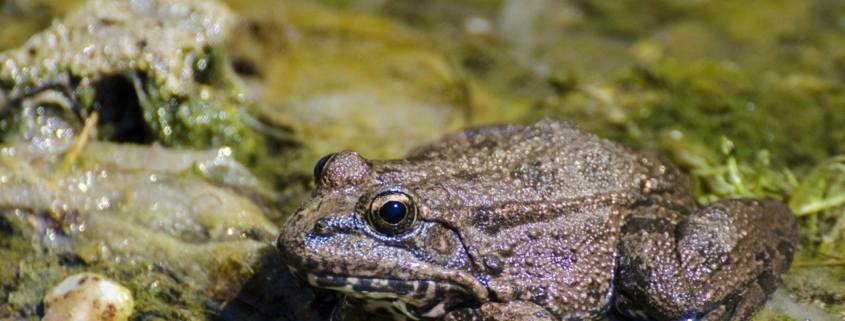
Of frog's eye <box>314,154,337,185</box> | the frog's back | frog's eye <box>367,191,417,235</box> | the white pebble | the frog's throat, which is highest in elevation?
the frog's back

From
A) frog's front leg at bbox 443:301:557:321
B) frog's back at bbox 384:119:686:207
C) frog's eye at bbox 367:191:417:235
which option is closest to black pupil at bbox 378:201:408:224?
frog's eye at bbox 367:191:417:235

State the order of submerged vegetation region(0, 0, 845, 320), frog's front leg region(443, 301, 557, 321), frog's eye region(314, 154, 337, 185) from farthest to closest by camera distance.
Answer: submerged vegetation region(0, 0, 845, 320), frog's eye region(314, 154, 337, 185), frog's front leg region(443, 301, 557, 321)

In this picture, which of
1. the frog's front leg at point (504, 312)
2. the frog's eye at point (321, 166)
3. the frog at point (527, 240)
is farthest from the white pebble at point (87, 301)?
the frog's front leg at point (504, 312)

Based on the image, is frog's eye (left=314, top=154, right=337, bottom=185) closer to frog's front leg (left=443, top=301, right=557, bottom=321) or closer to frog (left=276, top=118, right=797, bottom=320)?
frog (left=276, top=118, right=797, bottom=320)

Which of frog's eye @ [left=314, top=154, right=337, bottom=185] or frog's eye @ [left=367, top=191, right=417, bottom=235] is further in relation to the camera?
frog's eye @ [left=314, top=154, right=337, bottom=185]

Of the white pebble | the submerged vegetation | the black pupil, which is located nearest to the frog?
the black pupil

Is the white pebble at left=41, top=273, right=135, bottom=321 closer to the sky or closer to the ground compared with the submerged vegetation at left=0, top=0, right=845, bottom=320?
closer to the ground

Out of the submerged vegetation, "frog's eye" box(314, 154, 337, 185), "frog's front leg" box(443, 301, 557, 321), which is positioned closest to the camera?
"frog's front leg" box(443, 301, 557, 321)

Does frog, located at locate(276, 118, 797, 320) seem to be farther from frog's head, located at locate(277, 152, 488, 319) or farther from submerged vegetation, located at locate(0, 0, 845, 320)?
submerged vegetation, located at locate(0, 0, 845, 320)
